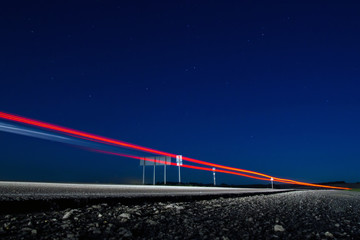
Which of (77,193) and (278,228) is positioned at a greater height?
(77,193)

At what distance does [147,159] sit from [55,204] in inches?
1613

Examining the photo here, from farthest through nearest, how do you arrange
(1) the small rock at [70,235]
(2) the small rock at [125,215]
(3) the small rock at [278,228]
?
(2) the small rock at [125,215] < (3) the small rock at [278,228] < (1) the small rock at [70,235]

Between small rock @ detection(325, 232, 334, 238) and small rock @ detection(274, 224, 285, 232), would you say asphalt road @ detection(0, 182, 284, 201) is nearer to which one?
small rock @ detection(274, 224, 285, 232)

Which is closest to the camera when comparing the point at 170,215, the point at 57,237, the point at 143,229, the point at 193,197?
the point at 57,237

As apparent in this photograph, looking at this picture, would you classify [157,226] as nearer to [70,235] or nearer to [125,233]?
[125,233]

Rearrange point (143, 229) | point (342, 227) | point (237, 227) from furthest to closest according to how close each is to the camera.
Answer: point (342, 227), point (237, 227), point (143, 229)

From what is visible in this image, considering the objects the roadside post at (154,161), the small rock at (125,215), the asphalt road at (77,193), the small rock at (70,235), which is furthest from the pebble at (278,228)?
the roadside post at (154,161)

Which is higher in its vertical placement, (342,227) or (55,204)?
(55,204)

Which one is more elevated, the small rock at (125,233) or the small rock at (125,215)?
the small rock at (125,215)

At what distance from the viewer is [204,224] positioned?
121 inches

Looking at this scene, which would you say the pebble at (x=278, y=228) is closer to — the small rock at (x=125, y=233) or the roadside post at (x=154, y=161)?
the small rock at (x=125, y=233)

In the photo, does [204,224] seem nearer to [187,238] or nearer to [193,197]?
[187,238]

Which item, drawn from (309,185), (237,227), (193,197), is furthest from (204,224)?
(309,185)

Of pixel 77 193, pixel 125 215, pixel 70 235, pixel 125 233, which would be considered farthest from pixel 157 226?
pixel 77 193
